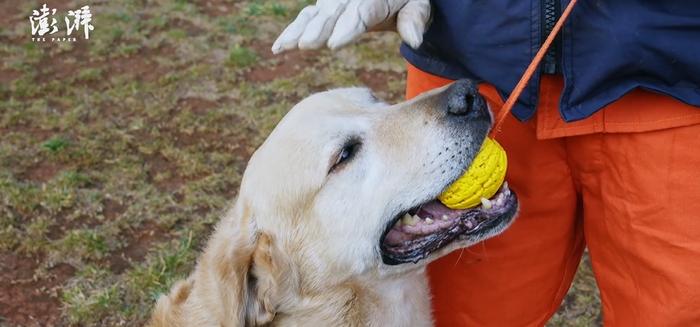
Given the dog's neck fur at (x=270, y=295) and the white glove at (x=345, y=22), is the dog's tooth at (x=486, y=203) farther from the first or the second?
the white glove at (x=345, y=22)

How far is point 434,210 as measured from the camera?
2.48 m

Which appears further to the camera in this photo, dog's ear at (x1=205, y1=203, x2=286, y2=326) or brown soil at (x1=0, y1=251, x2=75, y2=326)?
brown soil at (x1=0, y1=251, x2=75, y2=326)

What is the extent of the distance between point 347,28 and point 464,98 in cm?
42

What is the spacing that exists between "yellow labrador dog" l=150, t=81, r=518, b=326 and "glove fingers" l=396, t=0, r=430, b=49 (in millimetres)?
245

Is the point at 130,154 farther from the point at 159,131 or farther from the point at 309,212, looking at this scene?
the point at 309,212

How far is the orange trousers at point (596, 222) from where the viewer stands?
2.08m

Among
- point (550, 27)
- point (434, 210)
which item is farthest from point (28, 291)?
point (550, 27)

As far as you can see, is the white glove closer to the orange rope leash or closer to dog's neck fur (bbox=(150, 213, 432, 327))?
the orange rope leash

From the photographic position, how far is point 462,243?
2391 mm

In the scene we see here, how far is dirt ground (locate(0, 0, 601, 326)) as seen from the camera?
407 centimetres

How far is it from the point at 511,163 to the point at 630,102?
45 cm
